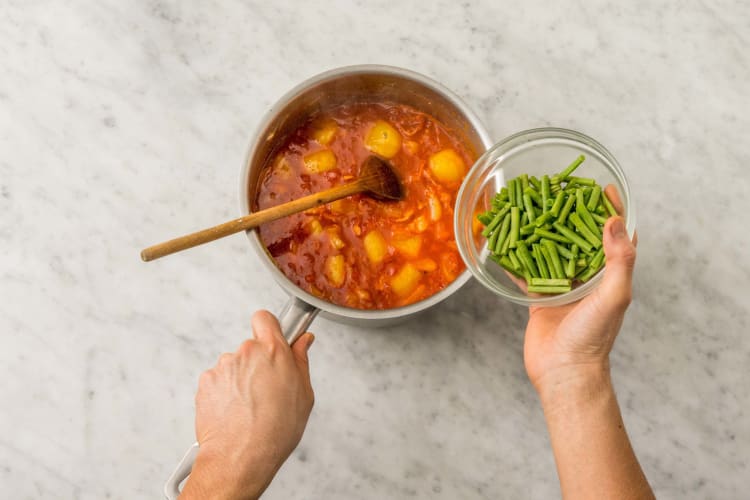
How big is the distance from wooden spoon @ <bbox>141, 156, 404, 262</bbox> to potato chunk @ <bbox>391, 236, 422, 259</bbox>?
0.37 ft

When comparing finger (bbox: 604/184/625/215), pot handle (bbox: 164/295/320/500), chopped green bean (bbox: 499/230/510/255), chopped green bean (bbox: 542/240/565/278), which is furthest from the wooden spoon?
finger (bbox: 604/184/625/215)

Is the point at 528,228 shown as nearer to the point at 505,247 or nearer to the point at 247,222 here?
the point at 505,247

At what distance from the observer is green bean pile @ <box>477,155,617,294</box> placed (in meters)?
1.73

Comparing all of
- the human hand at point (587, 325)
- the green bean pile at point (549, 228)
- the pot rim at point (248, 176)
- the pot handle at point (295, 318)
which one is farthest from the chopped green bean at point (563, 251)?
the pot handle at point (295, 318)

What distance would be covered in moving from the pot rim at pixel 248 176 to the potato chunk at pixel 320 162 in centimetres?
17

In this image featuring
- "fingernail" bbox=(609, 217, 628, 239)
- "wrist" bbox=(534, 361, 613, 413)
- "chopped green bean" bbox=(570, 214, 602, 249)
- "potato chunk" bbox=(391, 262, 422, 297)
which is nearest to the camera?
"fingernail" bbox=(609, 217, 628, 239)

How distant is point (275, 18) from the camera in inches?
88.8

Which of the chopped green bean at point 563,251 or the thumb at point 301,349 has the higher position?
the chopped green bean at point 563,251

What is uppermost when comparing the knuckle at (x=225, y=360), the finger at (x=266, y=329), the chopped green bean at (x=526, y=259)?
the chopped green bean at (x=526, y=259)

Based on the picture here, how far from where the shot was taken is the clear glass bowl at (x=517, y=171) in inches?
70.1

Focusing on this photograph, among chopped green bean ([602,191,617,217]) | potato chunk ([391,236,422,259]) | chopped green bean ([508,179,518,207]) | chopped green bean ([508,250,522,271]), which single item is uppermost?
chopped green bean ([602,191,617,217])

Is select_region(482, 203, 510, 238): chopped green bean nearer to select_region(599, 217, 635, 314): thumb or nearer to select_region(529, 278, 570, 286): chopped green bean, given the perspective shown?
select_region(529, 278, 570, 286): chopped green bean

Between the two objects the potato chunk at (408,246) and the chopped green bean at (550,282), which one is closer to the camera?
the chopped green bean at (550,282)

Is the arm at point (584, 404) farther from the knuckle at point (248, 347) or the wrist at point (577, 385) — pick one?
the knuckle at point (248, 347)
